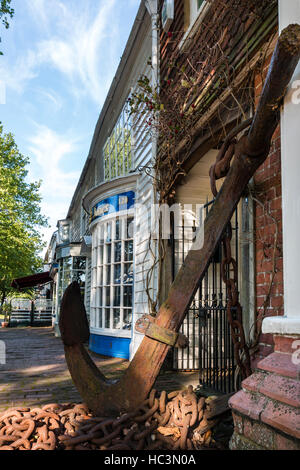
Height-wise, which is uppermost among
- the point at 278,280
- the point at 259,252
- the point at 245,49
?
the point at 245,49

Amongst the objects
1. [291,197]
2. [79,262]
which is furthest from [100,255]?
[291,197]

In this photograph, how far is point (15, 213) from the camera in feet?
62.6

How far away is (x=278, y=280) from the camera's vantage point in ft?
9.54

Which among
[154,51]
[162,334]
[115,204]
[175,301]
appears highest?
[154,51]

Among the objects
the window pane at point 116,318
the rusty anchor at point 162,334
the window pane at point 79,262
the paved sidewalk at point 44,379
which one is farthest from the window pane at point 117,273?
the window pane at point 79,262

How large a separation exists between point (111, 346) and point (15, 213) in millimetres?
13553

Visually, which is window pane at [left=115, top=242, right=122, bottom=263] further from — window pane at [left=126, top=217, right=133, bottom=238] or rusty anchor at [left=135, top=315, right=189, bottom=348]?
rusty anchor at [left=135, top=315, right=189, bottom=348]

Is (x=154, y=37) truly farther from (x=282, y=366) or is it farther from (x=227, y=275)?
(x=282, y=366)

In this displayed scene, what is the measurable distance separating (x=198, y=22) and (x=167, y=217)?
2.82 m

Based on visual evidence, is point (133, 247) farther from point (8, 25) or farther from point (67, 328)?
point (8, 25)

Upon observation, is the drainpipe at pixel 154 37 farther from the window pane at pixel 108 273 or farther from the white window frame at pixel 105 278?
the window pane at pixel 108 273

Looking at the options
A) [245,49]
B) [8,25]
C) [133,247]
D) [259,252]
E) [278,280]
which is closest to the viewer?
[278,280]

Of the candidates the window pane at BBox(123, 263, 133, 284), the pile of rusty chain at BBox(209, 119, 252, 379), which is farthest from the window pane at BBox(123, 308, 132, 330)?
the pile of rusty chain at BBox(209, 119, 252, 379)

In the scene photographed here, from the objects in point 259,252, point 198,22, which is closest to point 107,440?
point 259,252
